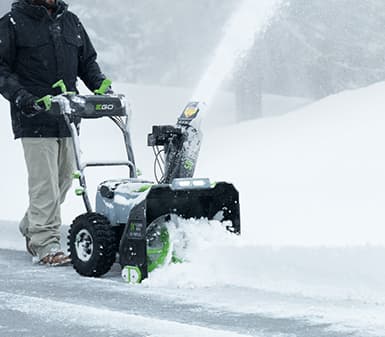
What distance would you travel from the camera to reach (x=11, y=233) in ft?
23.9

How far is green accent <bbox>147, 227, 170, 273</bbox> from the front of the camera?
5.22 meters

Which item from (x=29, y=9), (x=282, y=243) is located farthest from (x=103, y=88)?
(x=282, y=243)

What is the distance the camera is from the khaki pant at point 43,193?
599 cm

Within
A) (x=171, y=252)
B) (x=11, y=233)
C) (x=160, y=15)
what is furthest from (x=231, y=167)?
(x=160, y=15)

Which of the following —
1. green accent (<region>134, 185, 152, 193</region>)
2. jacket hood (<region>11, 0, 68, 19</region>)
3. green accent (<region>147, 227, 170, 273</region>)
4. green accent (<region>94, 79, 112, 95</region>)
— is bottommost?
green accent (<region>147, 227, 170, 273</region>)

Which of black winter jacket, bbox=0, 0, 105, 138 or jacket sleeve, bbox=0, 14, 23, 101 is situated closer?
jacket sleeve, bbox=0, 14, 23, 101

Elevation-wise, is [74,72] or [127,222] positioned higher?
[74,72]

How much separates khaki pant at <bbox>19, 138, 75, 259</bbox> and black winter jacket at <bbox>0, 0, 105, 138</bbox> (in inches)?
3.5

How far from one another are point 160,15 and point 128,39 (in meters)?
0.85

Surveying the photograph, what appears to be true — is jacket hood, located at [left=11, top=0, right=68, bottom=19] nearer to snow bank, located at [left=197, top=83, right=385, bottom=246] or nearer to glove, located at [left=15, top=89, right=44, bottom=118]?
glove, located at [left=15, top=89, right=44, bottom=118]

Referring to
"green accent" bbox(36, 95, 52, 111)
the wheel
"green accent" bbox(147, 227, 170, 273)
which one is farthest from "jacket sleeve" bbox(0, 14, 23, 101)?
"green accent" bbox(147, 227, 170, 273)

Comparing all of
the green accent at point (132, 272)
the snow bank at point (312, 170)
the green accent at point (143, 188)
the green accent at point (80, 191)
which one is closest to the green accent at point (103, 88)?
the green accent at point (80, 191)

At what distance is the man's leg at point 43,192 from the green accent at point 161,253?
998 mm

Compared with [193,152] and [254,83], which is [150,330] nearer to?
[193,152]
